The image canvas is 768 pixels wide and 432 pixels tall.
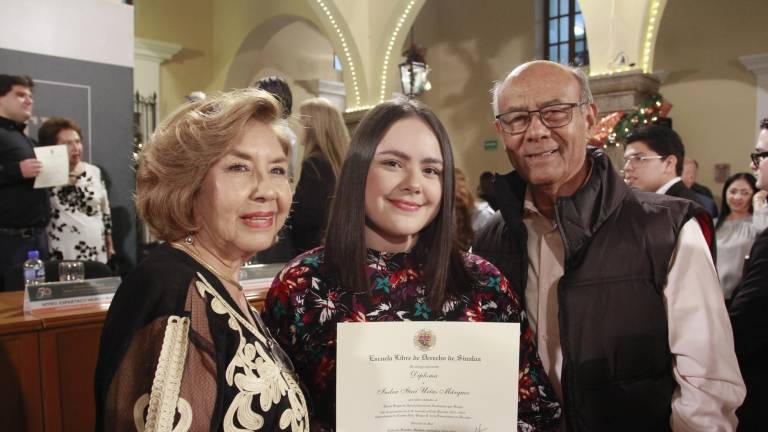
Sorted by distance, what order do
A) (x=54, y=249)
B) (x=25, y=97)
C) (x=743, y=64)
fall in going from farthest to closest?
(x=743, y=64)
(x=54, y=249)
(x=25, y=97)

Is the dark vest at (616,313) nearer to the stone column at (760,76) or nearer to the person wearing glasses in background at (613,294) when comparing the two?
the person wearing glasses in background at (613,294)

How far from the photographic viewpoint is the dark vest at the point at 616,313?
1.66 m

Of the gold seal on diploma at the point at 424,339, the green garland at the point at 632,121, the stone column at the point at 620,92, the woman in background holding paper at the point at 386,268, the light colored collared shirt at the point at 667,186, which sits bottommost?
the gold seal on diploma at the point at 424,339

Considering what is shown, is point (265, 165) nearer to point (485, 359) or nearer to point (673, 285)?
point (485, 359)

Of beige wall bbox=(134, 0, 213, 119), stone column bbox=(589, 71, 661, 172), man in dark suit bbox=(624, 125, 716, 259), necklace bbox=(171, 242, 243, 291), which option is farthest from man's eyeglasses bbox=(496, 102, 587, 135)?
beige wall bbox=(134, 0, 213, 119)

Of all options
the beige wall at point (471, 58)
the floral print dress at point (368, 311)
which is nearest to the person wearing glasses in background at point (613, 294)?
the floral print dress at point (368, 311)

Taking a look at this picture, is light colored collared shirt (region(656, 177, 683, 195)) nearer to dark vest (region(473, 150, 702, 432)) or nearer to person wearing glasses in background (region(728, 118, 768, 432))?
person wearing glasses in background (region(728, 118, 768, 432))

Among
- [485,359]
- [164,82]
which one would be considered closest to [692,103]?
[164,82]

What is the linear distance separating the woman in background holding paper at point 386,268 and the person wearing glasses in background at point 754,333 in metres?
0.94

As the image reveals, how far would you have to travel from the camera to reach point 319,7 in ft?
28.1

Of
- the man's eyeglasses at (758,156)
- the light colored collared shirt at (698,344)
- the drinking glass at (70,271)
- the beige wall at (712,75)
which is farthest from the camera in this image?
the beige wall at (712,75)

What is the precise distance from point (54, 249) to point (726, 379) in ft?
15.8

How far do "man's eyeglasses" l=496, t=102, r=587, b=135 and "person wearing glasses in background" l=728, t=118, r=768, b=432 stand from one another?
89 cm

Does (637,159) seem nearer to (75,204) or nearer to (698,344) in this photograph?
(698,344)
